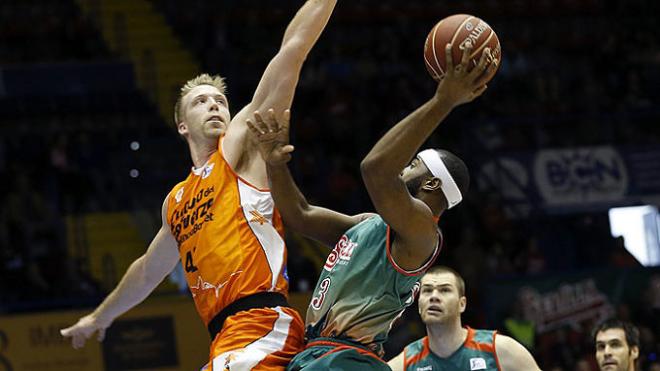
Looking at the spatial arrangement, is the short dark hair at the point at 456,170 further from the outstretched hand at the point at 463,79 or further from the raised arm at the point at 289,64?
the raised arm at the point at 289,64

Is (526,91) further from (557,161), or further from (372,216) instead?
(372,216)

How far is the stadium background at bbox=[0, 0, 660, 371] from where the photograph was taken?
44.4 feet

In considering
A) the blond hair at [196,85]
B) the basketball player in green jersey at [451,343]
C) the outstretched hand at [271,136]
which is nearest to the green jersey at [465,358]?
the basketball player in green jersey at [451,343]

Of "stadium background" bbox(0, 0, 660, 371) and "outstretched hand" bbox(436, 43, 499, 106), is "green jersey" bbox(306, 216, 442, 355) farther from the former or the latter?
"stadium background" bbox(0, 0, 660, 371)

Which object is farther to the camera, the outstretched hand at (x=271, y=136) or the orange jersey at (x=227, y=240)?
the orange jersey at (x=227, y=240)

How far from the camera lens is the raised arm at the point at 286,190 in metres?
5.13

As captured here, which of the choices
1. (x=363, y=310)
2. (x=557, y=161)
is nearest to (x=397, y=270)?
(x=363, y=310)

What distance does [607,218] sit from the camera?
15.2 metres

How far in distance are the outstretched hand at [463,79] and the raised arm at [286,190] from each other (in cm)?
88

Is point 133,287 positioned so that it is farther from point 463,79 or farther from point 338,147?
point 338,147

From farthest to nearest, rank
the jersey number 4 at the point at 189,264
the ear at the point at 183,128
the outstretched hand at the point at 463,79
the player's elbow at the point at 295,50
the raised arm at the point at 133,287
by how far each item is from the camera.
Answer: the raised arm at the point at 133,287
the ear at the point at 183,128
the player's elbow at the point at 295,50
the jersey number 4 at the point at 189,264
the outstretched hand at the point at 463,79

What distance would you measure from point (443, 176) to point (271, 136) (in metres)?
0.79

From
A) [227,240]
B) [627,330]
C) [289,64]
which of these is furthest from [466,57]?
[627,330]

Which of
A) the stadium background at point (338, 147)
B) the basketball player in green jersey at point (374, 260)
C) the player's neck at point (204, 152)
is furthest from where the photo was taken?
the stadium background at point (338, 147)
